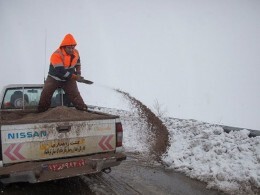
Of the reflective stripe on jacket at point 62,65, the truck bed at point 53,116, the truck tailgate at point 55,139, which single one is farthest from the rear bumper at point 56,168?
the reflective stripe on jacket at point 62,65

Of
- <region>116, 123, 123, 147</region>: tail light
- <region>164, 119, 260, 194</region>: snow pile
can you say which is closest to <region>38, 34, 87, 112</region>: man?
<region>116, 123, 123, 147</region>: tail light

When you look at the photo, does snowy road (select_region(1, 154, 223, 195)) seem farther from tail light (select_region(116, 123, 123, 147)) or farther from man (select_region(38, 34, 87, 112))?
man (select_region(38, 34, 87, 112))

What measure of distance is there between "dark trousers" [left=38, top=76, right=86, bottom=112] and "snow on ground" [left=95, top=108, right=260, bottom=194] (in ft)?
7.31

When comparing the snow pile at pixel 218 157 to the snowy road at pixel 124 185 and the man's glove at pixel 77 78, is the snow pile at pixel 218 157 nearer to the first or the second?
the snowy road at pixel 124 185

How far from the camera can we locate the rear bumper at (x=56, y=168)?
471 centimetres

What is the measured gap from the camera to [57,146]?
525 cm

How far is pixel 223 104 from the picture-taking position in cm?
1978

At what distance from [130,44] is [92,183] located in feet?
199

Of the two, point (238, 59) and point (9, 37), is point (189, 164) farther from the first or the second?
point (9, 37)

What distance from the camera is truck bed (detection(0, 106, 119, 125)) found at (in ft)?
16.7

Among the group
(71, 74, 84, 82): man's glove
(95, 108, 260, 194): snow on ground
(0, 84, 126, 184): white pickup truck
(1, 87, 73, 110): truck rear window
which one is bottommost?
(95, 108, 260, 194): snow on ground

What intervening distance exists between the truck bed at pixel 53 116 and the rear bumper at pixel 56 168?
2.17 feet

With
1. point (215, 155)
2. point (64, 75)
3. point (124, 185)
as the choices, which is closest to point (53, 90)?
point (64, 75)

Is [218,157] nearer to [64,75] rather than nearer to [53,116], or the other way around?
[53,116]
